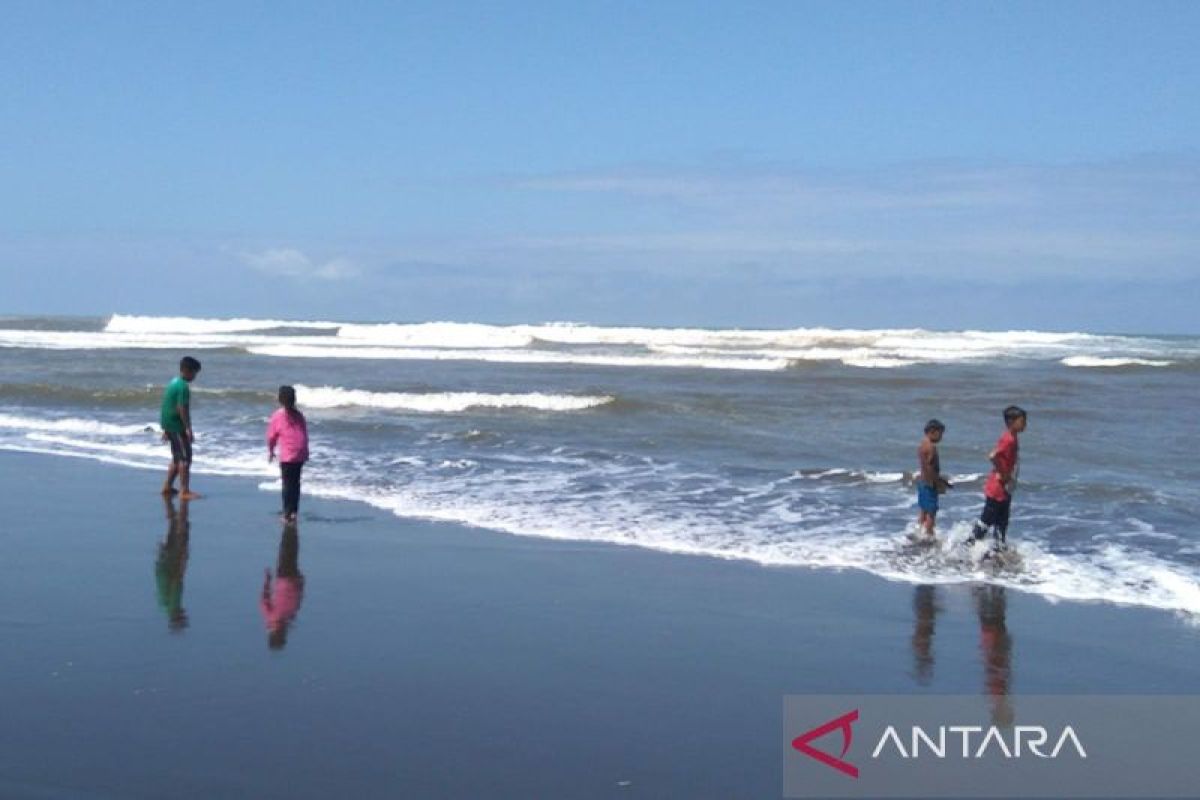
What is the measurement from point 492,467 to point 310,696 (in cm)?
932

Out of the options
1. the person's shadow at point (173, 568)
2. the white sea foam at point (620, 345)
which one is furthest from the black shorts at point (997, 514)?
the white sea foam at point (620, 345)

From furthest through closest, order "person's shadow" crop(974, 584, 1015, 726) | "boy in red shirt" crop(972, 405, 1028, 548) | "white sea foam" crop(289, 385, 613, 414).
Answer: "white sea foam" crop(289, 385, 613, 414) < "boy in red shirt" crop(972, 405, 1028, 548) < "person's shadow" crop(974, 584, 1015, 726)

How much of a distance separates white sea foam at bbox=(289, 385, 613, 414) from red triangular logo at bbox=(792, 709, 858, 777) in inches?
666

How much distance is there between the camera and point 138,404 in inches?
910

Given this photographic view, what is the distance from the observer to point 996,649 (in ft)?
24.0

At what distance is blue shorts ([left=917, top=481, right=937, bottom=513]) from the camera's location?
421 inches

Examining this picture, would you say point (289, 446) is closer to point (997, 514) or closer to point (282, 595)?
point (282, 595)

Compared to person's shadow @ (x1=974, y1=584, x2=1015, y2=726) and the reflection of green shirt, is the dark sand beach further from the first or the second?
the reflection of green shirt

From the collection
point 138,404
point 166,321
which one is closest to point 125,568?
point 138,404

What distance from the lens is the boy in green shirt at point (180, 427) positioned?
40.0 ft

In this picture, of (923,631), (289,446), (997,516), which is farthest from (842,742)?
(289,446)

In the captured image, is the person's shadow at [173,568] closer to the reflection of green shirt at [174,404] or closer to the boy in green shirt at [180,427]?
the boy in green shirt at [180,427]

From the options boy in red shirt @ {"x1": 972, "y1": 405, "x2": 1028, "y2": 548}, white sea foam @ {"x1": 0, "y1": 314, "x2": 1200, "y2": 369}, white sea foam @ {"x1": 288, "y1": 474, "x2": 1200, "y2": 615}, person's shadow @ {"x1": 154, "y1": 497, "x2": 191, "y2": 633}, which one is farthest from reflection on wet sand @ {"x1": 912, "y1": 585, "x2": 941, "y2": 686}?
white sea foam @ {"x1": 0, "y1": 314, "x2": 1200, "y2": 369}

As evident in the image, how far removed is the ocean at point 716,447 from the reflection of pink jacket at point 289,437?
43.1 inches
